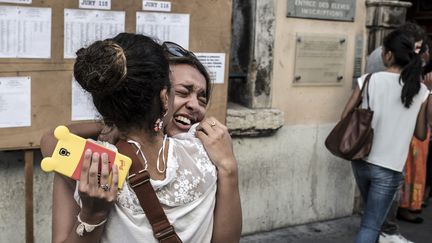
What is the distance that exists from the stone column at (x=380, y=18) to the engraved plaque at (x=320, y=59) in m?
0.29

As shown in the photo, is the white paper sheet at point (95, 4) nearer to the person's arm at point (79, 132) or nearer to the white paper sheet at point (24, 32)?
the white paper sheet at point (24, 32)

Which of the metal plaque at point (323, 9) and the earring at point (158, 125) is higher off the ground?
the metal plaque at point (323, 9)

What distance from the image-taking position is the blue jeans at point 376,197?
3643 mm

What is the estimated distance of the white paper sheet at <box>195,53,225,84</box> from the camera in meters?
3.61

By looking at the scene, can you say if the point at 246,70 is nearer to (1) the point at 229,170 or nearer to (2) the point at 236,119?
(2) the point at 236,119

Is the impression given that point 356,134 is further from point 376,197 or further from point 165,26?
point 165,26

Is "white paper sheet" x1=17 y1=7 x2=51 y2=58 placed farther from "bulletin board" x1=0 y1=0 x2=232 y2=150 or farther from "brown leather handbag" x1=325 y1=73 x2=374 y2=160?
"brown leather handbag" x1=325 y1=73 x2=374 y2=160

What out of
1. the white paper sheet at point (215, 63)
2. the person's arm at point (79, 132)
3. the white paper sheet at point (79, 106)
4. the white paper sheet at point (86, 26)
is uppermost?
the white paper sheet at point (86, 26)

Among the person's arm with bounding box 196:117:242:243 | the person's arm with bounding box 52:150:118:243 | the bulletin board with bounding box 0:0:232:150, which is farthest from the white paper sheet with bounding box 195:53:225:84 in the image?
the person's arm with bounding box 52:150:118:243

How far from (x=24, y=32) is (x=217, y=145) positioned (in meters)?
1.97

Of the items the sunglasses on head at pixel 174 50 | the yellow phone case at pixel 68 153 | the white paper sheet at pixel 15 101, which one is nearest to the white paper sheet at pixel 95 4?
the white paper sheet at pixel 15 101

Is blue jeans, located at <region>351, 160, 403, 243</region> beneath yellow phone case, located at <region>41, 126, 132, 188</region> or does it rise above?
beneath

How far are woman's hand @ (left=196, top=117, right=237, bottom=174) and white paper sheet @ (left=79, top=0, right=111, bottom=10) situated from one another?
74.8 inches

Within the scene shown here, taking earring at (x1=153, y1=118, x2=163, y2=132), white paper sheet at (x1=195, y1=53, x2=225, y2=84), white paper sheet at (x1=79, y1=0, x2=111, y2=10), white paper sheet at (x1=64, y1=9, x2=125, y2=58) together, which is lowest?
earring at (x1=153, y1=118, x2=163, y2=132)
